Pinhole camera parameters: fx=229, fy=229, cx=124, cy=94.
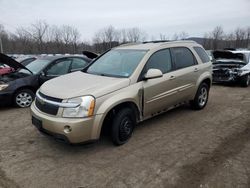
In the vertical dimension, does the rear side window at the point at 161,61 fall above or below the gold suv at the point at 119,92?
above

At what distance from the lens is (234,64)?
10.1 metres

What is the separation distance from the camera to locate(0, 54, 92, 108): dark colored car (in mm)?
6352

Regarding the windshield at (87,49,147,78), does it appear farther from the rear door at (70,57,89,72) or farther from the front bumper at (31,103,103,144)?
the rear door at (70,57,89,72)

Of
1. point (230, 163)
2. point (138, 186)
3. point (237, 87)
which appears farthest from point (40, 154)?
point (237, 87)

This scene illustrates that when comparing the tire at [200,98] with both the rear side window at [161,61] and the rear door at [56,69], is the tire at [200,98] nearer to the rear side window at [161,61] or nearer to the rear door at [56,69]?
the rear side window at [161,61]

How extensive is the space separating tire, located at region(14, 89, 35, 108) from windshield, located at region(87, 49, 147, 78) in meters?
2.73

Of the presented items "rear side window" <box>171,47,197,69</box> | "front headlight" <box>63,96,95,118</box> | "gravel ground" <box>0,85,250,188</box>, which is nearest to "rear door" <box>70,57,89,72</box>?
"gravel ground" <box>0,85,250,188</box>

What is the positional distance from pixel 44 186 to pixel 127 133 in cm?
166

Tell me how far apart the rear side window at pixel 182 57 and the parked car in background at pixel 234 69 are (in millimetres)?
4931

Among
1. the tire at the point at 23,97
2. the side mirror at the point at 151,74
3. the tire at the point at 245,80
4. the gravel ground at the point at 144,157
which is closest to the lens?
the gravel ground at the point at 144,157

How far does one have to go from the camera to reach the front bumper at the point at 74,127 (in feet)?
11.2

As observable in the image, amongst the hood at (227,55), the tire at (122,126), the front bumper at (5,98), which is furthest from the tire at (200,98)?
the hood at (227,55)

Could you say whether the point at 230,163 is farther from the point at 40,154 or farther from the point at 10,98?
the point at 10,98

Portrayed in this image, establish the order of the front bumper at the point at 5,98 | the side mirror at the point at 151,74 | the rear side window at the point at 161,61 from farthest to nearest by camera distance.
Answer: the front bumper at the point at 5,98
the rear side window at the point at 161,61
the side mirror at the point at 151,74
